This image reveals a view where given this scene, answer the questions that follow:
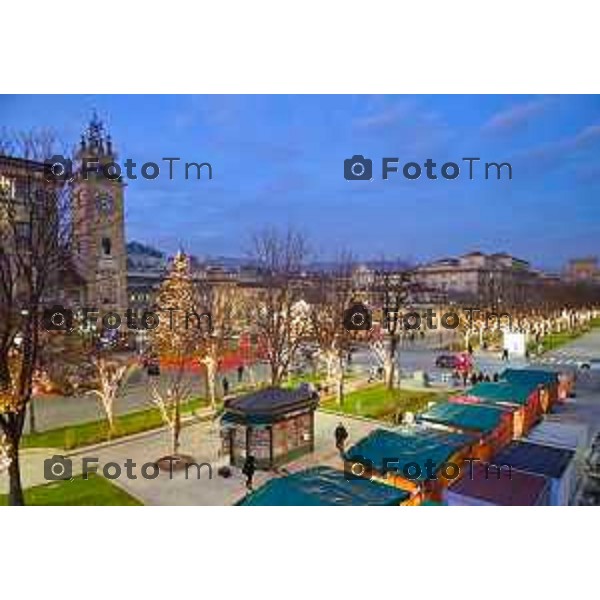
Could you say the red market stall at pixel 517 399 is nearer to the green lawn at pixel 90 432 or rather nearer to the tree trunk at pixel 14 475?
the green lawn at pixel 90 432

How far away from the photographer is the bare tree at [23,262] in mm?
6938

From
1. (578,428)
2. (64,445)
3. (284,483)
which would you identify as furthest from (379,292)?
(284,483)

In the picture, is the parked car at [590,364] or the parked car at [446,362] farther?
the parked car at [446,362]

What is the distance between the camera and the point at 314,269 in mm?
14875

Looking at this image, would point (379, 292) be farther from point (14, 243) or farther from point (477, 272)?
point (14, 243)

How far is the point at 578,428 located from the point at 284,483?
537 centimetres

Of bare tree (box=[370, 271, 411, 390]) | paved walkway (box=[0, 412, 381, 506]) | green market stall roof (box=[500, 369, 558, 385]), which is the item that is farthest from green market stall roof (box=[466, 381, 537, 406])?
bare tree (box=[370, 271, 411, 390])

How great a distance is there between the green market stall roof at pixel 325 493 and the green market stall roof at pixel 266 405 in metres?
2.59

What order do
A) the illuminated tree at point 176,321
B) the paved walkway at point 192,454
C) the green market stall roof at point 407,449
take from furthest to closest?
the illuminated tree at point 176,321, the paved walkway at point 192,454, the green market stall roof at point 407,449

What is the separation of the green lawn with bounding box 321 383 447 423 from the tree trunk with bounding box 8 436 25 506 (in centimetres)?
677

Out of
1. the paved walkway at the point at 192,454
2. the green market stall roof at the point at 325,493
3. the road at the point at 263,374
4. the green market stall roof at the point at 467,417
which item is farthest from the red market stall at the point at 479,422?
the road at the point at 263,374

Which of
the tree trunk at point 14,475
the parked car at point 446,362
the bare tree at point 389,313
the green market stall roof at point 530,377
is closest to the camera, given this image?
the tree trunk at point 14,475

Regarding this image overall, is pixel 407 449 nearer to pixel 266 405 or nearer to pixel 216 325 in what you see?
pixel 266 405

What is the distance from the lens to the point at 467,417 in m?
8.84
